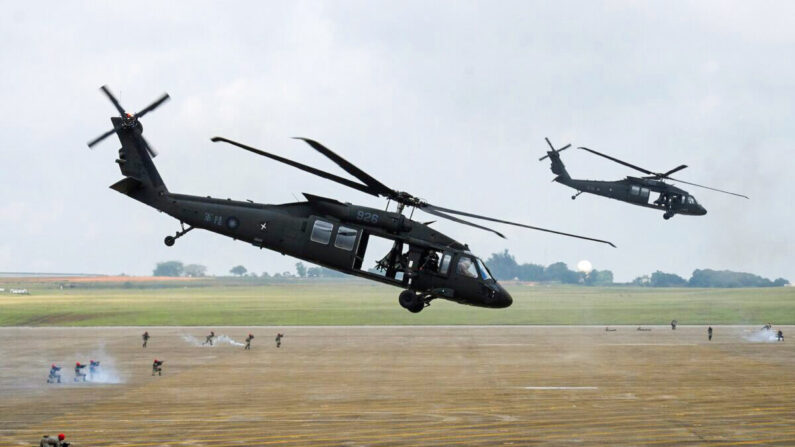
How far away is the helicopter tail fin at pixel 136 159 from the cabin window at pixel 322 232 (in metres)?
6.65

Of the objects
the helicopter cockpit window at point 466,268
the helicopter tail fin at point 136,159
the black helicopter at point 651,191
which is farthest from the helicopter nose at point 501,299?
the black helicopter at point 651,191

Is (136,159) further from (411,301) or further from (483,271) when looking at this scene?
(483,271)

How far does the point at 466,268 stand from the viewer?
27.6 metres

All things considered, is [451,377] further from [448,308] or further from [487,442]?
[448,308]

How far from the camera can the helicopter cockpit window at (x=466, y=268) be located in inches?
1085

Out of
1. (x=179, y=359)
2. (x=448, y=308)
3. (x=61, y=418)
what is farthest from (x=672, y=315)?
(x=61, y=418)

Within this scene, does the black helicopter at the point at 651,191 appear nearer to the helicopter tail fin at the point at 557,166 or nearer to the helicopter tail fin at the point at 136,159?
the helicopter tail fin at the point at 557,166

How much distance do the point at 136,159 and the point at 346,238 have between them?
31.7 feet

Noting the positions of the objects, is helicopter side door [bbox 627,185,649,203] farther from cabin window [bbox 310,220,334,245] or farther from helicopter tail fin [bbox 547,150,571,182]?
cabin window [bbox 310,220,334,245]

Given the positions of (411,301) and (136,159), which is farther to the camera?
(136,159)

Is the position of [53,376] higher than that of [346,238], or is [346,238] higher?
[346,238]

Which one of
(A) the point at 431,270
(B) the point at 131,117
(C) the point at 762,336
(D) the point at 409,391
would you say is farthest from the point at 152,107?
(C) the point at 762,336

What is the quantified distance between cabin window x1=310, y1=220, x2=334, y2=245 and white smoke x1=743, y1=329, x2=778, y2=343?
2888 inches

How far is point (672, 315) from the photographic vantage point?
11694 cm
